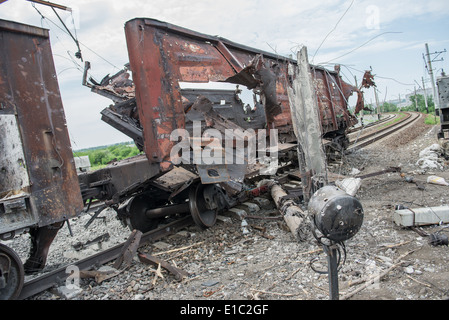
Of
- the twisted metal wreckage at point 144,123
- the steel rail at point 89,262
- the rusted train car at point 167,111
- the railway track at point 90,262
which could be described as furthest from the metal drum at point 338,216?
the steel rail at point 89,262

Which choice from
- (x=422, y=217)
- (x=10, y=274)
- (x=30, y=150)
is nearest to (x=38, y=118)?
(x=30, y=150)

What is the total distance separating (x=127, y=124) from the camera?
6.06 meters

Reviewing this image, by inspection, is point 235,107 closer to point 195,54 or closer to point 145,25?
point 195,54

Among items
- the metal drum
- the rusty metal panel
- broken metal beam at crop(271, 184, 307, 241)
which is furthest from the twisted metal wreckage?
the metal drum

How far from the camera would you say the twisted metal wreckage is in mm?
3785

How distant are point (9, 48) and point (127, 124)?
2.55 meters

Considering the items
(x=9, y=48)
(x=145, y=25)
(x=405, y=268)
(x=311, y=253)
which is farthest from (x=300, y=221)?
(x=9, y=48)

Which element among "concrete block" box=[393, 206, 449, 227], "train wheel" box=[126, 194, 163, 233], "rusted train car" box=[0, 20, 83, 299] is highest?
"rusted train car" box=[0, 20, 83, 299]

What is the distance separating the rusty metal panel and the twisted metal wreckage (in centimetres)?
1

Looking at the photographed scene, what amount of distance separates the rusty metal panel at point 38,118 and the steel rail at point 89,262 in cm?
83

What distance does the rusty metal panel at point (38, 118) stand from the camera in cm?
368

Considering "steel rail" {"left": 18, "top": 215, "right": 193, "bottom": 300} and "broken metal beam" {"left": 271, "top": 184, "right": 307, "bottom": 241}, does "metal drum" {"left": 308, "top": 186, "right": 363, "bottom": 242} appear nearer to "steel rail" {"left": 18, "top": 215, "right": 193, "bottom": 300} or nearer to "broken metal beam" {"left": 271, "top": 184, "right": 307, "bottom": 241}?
"broken metal beam" {"left": 271, "top": 184, "right": 307, "bottom": 241}

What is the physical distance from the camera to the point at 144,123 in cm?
505

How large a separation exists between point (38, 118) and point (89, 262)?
88.3 inches
